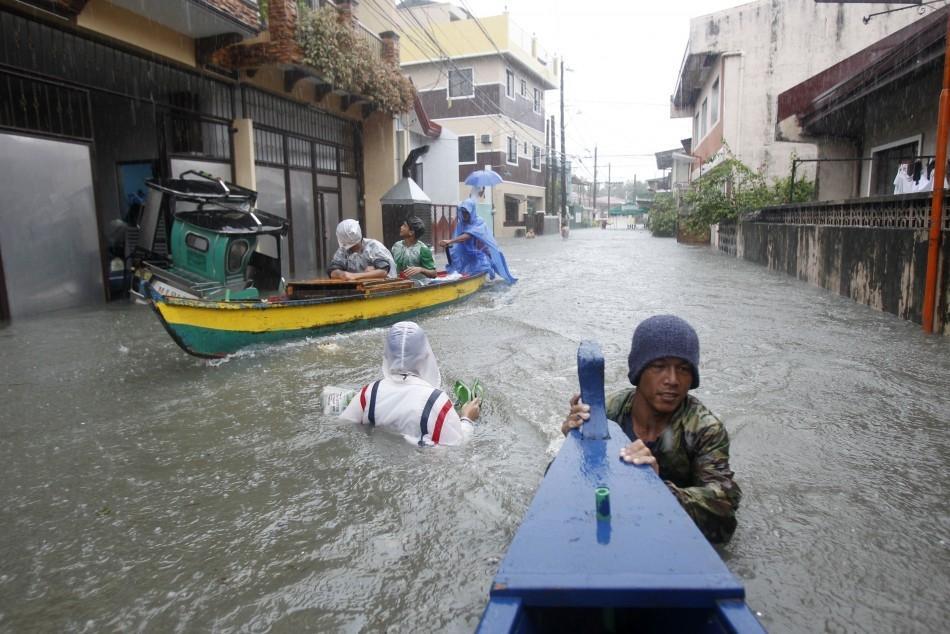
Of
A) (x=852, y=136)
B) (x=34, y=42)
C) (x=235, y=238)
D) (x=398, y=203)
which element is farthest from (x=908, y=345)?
(x=398, y=203)

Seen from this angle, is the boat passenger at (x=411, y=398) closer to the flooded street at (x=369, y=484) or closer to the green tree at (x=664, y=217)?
the flooded street at (x=369, y=484)

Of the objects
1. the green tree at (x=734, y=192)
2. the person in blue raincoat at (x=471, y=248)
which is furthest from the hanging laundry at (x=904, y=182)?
the green tree at (x=734, y=192)

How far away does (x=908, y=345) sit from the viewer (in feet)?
22.0

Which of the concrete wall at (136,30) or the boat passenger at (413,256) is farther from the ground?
the concrete wall at (136,30)

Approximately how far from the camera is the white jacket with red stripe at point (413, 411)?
164 inches

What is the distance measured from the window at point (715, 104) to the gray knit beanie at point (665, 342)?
23098 mm

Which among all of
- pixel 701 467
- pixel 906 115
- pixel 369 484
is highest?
pixel 906 115

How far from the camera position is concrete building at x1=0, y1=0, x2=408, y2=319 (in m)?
9.04

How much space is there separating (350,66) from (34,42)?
5771 millimetres

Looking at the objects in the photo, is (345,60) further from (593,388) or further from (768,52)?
(768,52)

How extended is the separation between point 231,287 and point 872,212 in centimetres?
892

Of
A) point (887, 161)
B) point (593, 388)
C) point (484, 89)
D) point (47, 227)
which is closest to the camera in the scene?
point (593, 388)

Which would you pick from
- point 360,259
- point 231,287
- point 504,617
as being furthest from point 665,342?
point 231,287

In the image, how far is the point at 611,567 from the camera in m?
1.70
